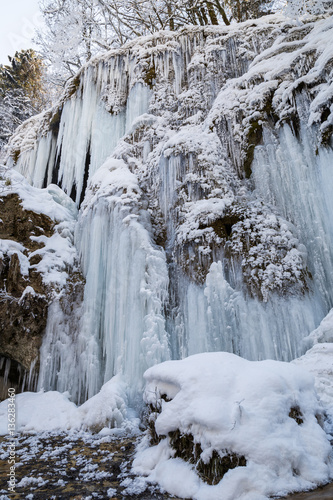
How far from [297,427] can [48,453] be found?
8.48 feet

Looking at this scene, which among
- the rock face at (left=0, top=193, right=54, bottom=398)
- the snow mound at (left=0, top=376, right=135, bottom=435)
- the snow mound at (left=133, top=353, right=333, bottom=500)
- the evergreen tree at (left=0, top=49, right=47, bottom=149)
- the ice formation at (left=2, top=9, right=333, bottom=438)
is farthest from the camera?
the evergreen tree at (left=0, top=49, right=47, bottom=149)

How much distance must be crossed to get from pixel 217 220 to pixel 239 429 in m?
4.24

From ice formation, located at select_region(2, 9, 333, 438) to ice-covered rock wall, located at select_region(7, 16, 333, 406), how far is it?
2cm

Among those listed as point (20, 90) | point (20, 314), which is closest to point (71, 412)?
point (20, 314)

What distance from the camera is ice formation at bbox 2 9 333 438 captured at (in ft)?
17.1

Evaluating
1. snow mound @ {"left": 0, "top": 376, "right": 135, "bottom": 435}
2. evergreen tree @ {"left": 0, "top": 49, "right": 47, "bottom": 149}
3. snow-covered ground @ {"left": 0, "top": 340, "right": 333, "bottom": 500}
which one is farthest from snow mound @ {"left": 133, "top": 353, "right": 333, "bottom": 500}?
evergreen tree @ {"left": 0, "top": 49, "right": 47, "bottom": 149}

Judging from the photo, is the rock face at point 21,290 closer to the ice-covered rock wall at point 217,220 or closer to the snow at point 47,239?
the snow at point 47,239

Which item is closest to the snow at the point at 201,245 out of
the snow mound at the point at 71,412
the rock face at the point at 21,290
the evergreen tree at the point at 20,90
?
the snow mound at the point at 71,412

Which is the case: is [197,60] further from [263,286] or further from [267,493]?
[267,493]

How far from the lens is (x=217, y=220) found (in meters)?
6.01

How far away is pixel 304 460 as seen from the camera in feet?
6.82

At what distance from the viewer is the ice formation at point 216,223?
17.1 feet

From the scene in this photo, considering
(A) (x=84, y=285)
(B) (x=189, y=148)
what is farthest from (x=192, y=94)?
(A) (x=84, y=285)

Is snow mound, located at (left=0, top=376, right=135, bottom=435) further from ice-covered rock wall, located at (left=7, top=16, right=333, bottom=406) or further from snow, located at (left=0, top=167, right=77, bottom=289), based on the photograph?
snow, located at (left=0, top=167, right=77, bottom=289)
